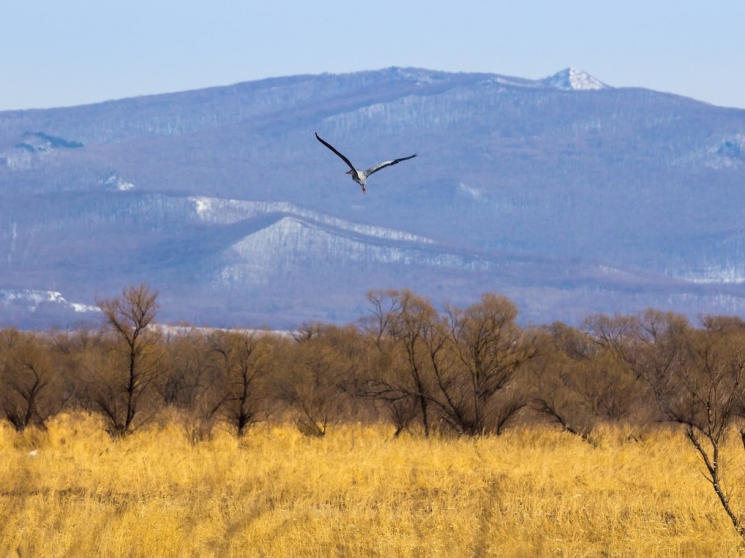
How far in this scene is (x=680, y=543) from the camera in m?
21.7

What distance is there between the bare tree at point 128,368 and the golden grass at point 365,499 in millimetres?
3105

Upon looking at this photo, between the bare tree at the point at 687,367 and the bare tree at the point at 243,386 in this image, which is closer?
the bare tree at the point at 687,367

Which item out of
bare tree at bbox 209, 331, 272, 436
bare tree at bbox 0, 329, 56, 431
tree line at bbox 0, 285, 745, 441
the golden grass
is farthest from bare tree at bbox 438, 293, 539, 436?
bare tree at bbox 0, 329, 56, 431

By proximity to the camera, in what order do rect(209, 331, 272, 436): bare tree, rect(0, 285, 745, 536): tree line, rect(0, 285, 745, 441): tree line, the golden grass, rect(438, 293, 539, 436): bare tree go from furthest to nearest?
rect(209, 331, 272, 436): bare tree, rect(0, 285, 745, 441): tree line, rect(0, 285, 745, 536): tree line, rect(438, 293, 539, 436): bare tree, the golden grass

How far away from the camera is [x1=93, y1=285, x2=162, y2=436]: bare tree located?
38438mm

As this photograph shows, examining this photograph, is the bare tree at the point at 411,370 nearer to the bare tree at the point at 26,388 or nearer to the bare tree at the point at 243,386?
the bare tree at the point at 243,386

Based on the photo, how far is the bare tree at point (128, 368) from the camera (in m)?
38.4

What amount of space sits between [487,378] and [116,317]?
11.4m

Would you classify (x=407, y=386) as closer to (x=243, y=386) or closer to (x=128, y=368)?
(x=243, y=386)

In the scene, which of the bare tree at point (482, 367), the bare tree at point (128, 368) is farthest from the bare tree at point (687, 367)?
the bare tree at point (128, 368)

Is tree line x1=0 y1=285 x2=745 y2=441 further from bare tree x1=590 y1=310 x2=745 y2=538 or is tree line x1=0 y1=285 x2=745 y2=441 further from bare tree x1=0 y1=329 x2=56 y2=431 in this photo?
bare tree x1=590 y1=310 x2=745 y2=538

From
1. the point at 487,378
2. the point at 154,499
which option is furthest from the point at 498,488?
the point at 487,378

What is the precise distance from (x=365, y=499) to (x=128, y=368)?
603 inches

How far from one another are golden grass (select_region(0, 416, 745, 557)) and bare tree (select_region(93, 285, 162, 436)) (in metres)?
3.10
